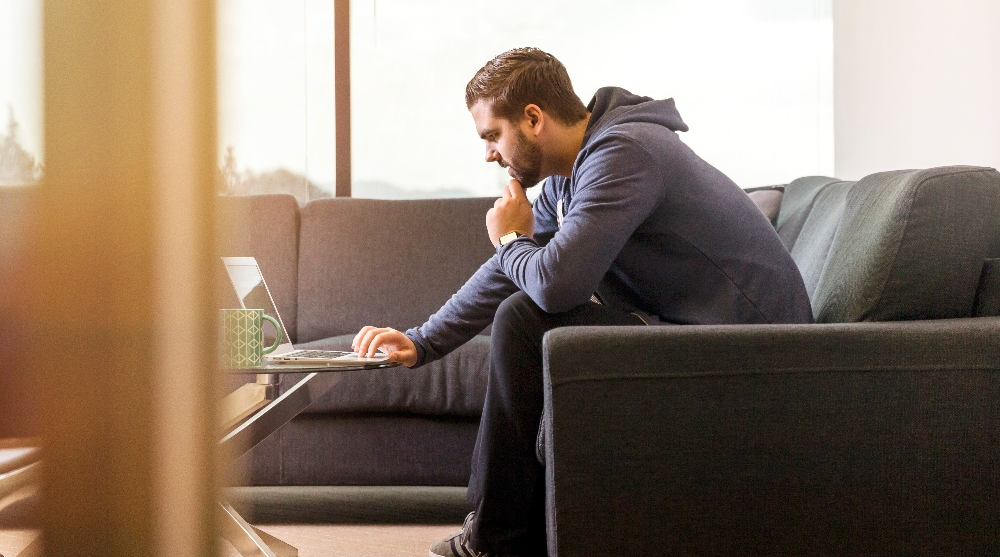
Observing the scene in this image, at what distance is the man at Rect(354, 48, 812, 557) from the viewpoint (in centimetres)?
126

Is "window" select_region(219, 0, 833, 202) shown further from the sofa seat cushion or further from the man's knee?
the man's knee

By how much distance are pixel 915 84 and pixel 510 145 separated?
212cm

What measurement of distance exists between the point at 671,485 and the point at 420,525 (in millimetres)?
1227

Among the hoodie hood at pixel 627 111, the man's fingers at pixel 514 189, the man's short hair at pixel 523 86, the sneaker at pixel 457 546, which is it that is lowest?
the sneaker at pixel 457 546

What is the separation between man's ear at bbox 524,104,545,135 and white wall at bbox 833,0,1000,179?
198 cm

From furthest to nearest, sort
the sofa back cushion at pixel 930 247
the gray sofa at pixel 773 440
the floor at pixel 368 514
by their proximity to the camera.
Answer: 1. the floor at pixel 368 514
2. the sofa back cushion at pixel 930 247
3. the gray sofa at pixel 773 440

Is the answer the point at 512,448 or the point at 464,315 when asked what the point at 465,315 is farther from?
the point at 512,448

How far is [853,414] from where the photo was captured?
1.05m

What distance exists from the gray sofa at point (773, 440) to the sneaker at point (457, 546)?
30 centimetres

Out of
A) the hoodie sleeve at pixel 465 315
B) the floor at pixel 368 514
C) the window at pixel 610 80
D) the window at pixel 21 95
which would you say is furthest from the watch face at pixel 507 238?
the window at pixel 610 80

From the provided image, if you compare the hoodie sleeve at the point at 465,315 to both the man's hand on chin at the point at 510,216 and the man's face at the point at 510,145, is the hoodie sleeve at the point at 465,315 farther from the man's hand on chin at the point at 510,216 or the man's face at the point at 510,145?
the man's face at the point at 510,145

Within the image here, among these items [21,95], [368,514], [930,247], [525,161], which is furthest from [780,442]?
[368,514]

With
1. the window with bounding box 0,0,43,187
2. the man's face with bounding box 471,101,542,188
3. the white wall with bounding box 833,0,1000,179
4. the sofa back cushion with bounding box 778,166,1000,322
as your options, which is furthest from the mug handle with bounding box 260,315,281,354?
the white wall with bounding box 833,0,1000,179

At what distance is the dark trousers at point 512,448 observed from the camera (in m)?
1.23
